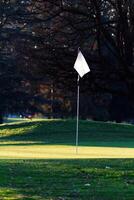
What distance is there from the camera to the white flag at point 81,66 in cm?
1511

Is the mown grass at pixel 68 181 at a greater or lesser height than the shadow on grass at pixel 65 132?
lesser

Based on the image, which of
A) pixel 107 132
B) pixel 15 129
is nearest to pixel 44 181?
pixel 107 132

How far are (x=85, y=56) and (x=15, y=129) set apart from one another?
29028 millimetres

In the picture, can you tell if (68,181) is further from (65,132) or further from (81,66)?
(65,132)

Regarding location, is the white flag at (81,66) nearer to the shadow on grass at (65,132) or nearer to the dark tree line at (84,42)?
the dark tree line at (84,42)

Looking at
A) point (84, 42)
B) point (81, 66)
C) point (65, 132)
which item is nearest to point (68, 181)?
point (81, 66)

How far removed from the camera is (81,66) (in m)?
15.6

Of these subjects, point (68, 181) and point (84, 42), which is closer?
point (68, 181)

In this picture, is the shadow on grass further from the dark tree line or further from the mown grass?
the dark tree line

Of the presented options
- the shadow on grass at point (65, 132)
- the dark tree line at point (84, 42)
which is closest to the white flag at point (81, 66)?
the dark tree line at point (84, 42)

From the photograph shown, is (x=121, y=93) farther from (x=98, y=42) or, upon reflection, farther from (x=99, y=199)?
(x=99, y=199)

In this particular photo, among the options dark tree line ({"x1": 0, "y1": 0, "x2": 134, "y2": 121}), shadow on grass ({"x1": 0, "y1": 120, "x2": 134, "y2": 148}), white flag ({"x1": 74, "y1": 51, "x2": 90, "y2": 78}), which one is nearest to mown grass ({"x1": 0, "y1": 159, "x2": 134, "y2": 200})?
dark tree line ({"x1": 0, "y1": 0, "x2": 134, "y2": 121})

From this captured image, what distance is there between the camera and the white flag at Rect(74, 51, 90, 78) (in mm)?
15114

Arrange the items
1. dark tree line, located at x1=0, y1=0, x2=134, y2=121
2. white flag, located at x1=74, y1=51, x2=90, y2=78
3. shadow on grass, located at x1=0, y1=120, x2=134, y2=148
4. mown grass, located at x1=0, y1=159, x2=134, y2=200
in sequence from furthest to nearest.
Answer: shadow on grass, located at x1=0, y1=120, x2=134, y2=148 < white flag, located at x1=74, y1=51, x2=90, y2=78 < dark tree line, located at x1=0, y1=0, x2=134, y2=121 < mown grass, located at x1=0, y1=159, x2=134, y2=200
